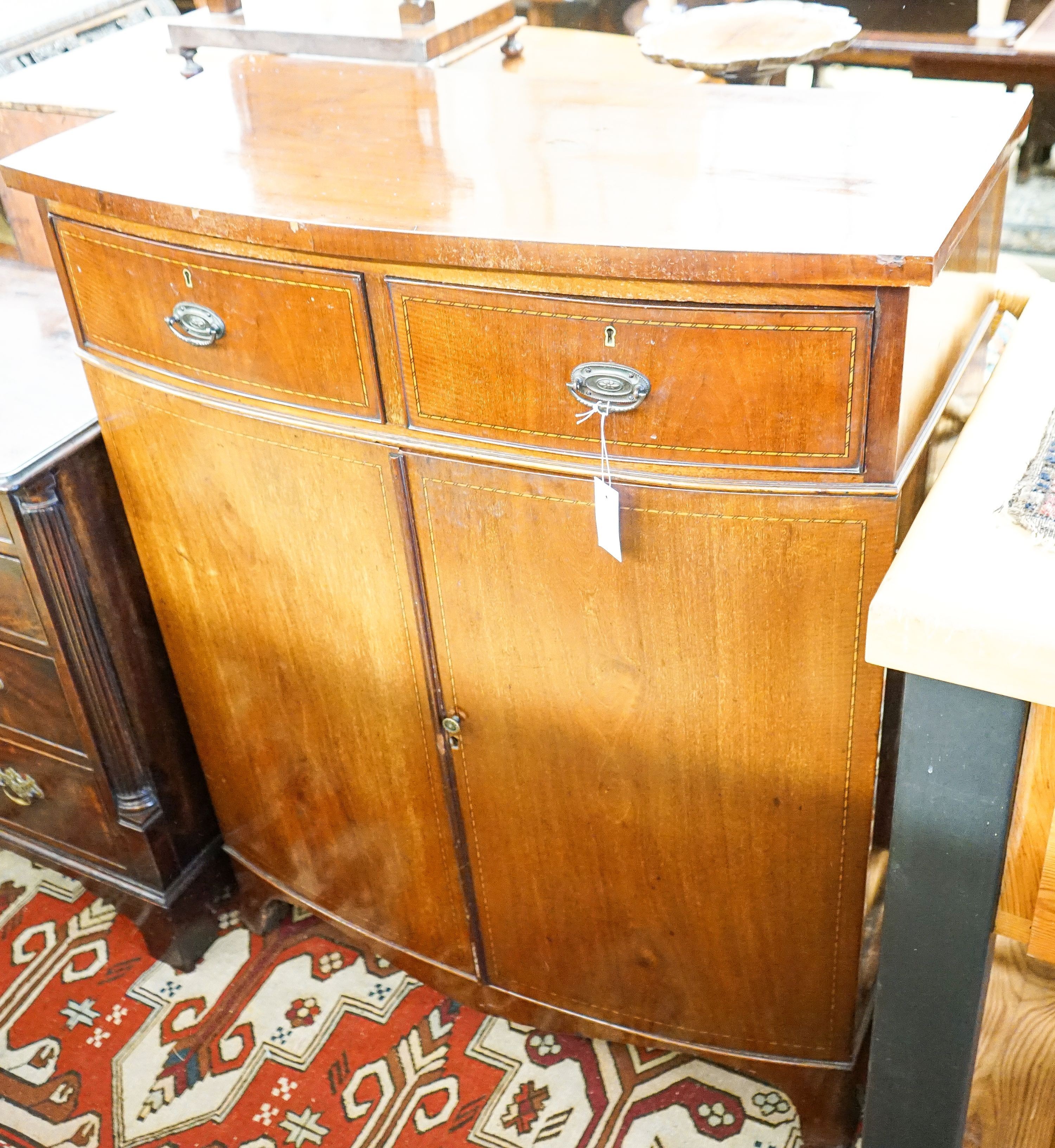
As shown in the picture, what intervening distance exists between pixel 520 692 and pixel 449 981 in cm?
52

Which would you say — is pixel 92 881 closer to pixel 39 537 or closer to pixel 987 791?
pixel 39 537

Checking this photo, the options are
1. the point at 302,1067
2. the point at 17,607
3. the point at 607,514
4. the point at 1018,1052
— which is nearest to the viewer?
the point at 1018,1052

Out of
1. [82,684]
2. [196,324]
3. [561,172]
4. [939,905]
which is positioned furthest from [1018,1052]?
[82,684]

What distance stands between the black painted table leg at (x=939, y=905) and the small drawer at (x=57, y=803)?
1060 mm

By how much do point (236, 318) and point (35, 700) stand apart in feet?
2.24

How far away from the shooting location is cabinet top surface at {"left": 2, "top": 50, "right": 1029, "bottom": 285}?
864 millimetres

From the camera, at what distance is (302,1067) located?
5.00 feet

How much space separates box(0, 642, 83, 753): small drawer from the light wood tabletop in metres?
1.08

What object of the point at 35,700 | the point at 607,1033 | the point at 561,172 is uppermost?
the point at 561,172

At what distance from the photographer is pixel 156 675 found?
154 cm

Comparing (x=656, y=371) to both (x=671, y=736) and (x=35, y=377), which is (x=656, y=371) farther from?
(x=35, y=377)

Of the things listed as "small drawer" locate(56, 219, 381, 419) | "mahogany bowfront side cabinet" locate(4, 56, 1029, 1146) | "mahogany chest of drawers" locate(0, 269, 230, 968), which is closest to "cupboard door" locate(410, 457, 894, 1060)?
"mahogany bowfront side cabinet" locate(4, 56, 1029, 1146)

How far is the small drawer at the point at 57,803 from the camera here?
157 centimetres

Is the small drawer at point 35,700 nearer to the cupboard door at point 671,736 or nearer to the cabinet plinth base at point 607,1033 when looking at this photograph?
the cabinet plinth base at point 607,1033
